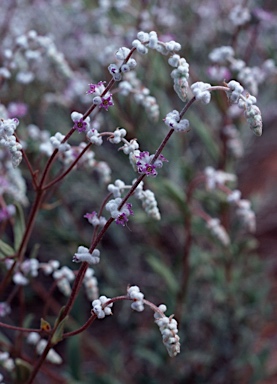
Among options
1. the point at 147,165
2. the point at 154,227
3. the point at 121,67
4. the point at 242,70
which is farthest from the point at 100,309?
the point at 154,227

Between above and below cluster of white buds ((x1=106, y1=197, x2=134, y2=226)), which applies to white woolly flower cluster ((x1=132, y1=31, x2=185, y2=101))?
above

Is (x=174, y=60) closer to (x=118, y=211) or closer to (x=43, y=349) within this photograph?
(x=118, y=211)

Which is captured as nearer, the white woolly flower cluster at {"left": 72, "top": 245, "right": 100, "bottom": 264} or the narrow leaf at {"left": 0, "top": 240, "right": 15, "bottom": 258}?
the white woolly flower cluster at {"left": 72, "top": 245, "right": 100, "bottom": 264}

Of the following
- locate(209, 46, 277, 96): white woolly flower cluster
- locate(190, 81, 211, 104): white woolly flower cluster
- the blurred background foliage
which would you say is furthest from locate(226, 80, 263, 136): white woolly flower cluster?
the blurred background foliage

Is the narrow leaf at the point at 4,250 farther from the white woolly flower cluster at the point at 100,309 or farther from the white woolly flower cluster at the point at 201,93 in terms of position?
the white woolly flower cluster at the point at 201,93

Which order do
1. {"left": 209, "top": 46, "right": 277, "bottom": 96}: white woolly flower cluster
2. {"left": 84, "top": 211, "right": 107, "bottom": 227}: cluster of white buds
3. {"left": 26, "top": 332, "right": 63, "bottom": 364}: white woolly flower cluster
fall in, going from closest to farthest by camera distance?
{"left": 84, "top": 211, "right": 107, "bottom": 227}: cluster of white buds < {"left": 26, "top": 332, "right": 63, "bottom": 364}: white woolly flower cluster < {"left": 209, "top": 46, "right": 277, "bottom": 96}: white woolly flower cluster

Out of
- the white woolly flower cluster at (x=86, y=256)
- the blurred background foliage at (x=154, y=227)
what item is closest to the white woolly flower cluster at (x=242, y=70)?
the blurred background foliage at (x=154, y=227)

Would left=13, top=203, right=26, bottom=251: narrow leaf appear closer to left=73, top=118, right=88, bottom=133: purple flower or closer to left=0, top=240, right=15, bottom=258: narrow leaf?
left=0, top=240, right=15, bottom=258: narrow leaf

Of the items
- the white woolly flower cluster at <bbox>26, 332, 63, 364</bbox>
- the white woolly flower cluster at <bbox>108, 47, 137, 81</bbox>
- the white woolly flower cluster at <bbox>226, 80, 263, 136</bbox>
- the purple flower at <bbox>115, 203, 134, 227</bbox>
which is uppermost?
the white woolly flower cluster at <bbox>108, 47, 137, 81</bbox>
